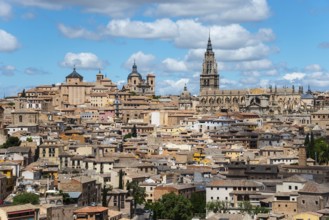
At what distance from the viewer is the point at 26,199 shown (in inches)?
1684

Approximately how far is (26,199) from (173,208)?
1033 centimetres

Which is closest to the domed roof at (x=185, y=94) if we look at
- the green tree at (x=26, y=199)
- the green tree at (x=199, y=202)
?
the green tree at (x=199, y=202)

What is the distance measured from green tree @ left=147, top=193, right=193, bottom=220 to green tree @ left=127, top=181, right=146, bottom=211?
88.9 inches

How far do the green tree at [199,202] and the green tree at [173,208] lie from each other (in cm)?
92

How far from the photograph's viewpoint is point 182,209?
163 ft

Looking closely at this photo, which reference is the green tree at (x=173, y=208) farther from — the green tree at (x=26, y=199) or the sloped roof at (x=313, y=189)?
the green tree at (x=26, y=199)

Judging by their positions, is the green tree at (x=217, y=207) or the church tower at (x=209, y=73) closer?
the green tree at (x=217, y=207)

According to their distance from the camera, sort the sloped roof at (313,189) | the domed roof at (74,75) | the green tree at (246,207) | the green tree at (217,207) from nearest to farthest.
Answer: the green tree at (246,207), the sloped roof at (313,189), the green tree at (217,207), the domed roof at (74,75)

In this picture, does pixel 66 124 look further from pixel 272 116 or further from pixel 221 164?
pixel 272 116

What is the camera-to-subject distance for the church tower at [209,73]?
169 m

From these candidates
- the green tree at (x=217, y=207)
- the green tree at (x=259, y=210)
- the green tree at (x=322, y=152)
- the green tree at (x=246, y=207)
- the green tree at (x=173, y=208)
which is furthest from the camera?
the green tree at (x=322, y=152)

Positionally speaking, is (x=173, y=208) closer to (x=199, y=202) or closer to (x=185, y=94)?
(x=199, y=202)

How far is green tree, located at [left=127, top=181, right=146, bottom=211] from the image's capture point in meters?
52.9

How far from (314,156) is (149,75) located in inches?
3613
